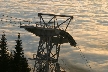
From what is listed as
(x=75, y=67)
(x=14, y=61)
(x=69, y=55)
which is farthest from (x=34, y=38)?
(x=14, y=61)

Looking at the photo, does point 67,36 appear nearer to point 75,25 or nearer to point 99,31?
point 99,31

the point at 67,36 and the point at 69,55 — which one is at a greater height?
the point at 67,36

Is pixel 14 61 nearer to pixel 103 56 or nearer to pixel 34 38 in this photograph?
pixel 103 56

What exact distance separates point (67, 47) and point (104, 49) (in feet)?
35.6

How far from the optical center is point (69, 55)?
73500 mm

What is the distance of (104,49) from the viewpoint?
81.4 metres

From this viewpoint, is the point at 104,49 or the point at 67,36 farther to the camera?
the point at 104,49

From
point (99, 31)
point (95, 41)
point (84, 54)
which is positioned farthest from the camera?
point (99, 31)

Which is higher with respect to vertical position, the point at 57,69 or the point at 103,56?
the point at 57,69

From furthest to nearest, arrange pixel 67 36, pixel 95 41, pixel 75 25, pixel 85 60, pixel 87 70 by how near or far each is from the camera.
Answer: pixel 75 25
pixel 95 41
pixel 85 60
pixel 87 70
pixel 67 36

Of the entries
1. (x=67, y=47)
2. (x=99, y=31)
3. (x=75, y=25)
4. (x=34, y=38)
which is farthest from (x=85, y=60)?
(x=75, y=25)

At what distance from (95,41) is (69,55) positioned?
21.8 meters

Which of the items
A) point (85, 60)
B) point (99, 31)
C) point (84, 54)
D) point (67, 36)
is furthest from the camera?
point (99, 31)

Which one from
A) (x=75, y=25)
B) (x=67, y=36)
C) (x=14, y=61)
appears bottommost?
(x=75, y=25)
